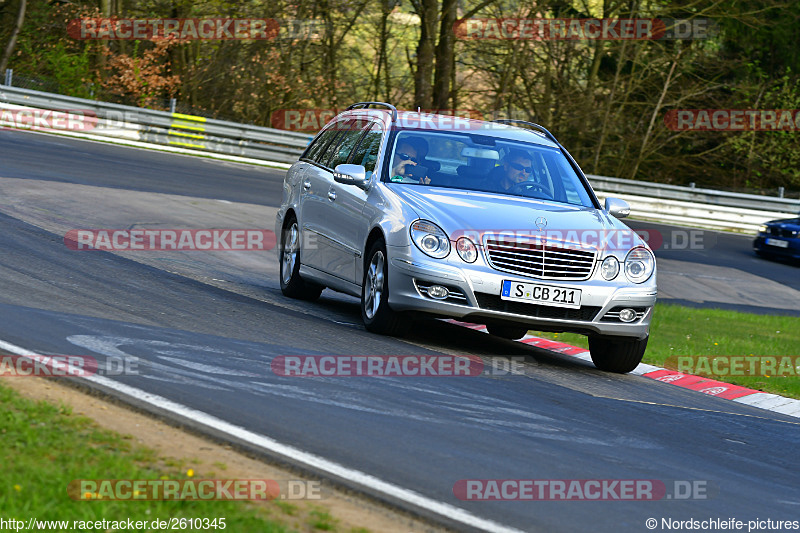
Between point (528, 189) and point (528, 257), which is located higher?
point (528, 189)

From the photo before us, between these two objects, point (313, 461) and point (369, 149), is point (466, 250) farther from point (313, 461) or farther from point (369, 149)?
point (313, 461)

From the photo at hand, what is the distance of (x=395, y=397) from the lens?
697 cm

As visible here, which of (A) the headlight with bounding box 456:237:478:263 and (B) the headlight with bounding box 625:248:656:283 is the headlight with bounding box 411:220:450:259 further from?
(B) the headlight with bounding box 625:248:656:283

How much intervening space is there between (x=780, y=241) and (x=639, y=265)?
18.3 m

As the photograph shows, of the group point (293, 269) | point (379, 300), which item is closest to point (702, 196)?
point (293, 269)

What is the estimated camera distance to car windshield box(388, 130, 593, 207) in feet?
32.6

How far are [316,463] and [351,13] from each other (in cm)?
3117

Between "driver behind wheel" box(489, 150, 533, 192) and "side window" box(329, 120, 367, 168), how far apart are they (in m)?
1.49

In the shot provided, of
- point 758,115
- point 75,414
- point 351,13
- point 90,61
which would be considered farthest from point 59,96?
point 75,414

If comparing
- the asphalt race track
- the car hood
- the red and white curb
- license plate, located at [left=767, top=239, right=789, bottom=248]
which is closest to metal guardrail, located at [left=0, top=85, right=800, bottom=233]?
license plate, located at [left=767, top=239, right=789, bottom=248]

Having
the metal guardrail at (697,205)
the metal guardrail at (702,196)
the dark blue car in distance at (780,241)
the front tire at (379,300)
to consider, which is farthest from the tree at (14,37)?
the front tire at (379,300)

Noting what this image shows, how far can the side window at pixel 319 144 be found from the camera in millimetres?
11852

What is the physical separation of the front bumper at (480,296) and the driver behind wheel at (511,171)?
141 cm

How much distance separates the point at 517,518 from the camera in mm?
4836
